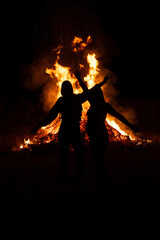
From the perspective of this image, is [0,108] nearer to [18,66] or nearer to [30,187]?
[18,66]

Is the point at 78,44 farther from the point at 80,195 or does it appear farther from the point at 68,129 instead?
the point at 80,195

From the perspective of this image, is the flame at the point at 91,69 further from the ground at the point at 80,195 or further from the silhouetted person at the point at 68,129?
the silhouetted person at the point at 68,129

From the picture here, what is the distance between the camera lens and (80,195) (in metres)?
4.89

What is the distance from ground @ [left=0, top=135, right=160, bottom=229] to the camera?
12.8 feet

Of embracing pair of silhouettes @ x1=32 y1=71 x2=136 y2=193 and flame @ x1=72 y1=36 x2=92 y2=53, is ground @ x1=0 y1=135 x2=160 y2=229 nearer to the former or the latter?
embracing pair of silhouettes @ x1=32 y1=71 x2=136 y2=193

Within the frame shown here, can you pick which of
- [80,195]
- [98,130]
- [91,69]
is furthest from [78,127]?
[91,69]

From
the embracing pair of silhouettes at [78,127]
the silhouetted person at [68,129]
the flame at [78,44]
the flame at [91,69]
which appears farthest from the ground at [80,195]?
the flame at [78,44]

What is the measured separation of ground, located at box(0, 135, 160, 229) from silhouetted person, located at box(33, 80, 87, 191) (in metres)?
0.50

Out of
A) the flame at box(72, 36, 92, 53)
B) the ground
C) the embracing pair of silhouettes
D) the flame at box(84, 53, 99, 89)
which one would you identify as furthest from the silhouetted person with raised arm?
the flame at box(72, 36, 92, 53)

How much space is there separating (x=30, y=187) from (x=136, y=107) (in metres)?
16.0

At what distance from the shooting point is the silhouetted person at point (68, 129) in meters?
4.84

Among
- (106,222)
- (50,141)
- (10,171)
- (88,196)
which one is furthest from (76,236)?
(50,141)

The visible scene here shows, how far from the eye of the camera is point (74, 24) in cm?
1319

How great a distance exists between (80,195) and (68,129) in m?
1.22
